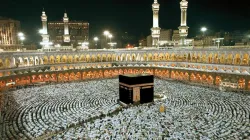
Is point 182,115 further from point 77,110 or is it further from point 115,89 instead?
point 115,89

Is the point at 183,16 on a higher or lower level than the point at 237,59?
higher

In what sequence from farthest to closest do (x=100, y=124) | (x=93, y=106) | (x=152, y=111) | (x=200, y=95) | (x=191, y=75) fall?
(x=191, y=75) → (x=200, y=95) → (x=93, y=106) → (x=152, y=111) → (x=100, y=124)

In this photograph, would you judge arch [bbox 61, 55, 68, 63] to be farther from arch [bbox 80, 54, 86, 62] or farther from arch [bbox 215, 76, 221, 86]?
arch [bbox 215, 76, 221, 86]

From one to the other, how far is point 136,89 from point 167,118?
5.13 metres

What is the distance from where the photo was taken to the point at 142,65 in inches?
1320

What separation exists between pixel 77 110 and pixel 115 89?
8.09 m

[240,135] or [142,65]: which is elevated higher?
[142,65]

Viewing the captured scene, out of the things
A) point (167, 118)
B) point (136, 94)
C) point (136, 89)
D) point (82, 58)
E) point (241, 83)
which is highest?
point (82, 58)

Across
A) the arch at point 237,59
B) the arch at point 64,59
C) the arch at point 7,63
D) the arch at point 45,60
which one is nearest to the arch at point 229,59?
the arch at point 237,59

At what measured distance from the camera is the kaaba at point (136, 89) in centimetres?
1703

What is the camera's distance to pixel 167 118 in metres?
12.7

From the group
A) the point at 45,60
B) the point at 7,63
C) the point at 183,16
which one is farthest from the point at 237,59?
the point at 7,63

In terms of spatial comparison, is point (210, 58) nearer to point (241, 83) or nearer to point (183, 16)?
point (241, 83)

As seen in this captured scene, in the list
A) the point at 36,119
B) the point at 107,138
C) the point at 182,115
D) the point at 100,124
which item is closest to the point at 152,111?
the point at 182,115
